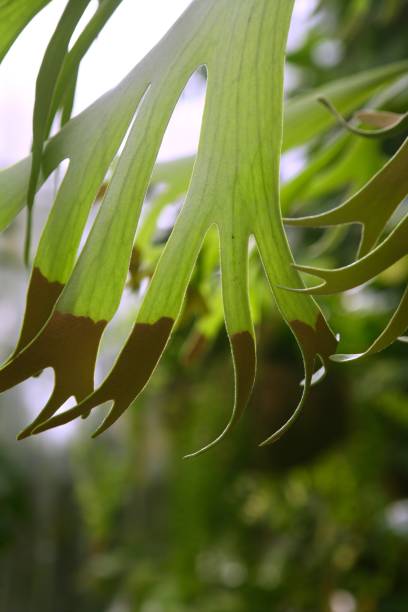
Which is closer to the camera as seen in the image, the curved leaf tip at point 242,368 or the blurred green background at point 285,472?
the curved leaf tip at point 242,368

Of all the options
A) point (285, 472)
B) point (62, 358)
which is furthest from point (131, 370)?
point (285, 472)

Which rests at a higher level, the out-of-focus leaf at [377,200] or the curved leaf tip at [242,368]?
the out-of-focus leaf at [377,200]

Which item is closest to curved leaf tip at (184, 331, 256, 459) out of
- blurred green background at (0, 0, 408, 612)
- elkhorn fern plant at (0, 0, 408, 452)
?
elkhorn fern plant at (0, 0, 408, 452)

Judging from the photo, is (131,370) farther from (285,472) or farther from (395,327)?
(285,472)

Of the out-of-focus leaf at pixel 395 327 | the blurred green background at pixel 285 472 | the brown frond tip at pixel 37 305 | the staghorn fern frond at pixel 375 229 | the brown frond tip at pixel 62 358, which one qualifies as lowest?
the blurred green background at pixel 285 472

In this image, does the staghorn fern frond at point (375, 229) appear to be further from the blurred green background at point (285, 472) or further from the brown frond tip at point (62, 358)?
the blurred green background at point (285, 472)

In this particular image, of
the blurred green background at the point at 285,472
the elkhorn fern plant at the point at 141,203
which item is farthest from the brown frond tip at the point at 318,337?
the blurred green background at the point at 285,472

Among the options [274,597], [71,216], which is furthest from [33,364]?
[274,597]
